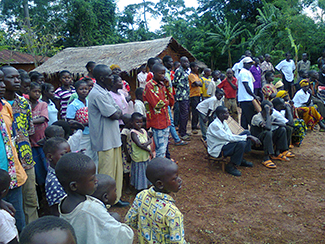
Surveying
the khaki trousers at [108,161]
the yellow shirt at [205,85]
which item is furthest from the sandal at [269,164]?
the khaki trousers at [108,161]

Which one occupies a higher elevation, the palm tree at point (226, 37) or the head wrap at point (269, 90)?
the palm tree at point (226, 37)

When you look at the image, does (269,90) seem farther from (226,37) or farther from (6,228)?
(226,37)

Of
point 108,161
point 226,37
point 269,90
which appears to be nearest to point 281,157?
point 269,90

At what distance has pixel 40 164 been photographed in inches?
135

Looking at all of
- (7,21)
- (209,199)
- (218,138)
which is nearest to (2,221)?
(209,199)

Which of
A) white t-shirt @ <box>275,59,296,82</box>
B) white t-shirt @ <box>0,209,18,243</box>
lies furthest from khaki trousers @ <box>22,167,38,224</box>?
white t-shirt @ <box>275,59,296,82</box>

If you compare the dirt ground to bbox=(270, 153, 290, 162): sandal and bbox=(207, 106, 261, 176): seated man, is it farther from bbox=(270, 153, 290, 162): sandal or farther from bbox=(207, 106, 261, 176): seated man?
bbox=(207, 106, 261, 176): seated man

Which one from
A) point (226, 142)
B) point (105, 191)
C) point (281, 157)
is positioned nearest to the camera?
point (105, 191)

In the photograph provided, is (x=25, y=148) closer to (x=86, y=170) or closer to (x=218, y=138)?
(x=86, y=170)

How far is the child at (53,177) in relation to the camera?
2308 millimetres

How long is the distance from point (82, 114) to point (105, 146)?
674mm

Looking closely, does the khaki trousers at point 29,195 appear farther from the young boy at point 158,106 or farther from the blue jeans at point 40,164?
the young boy at point 158,106

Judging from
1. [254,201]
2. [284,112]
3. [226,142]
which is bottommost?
[254,201]

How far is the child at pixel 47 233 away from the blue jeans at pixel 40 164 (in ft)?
7.96
